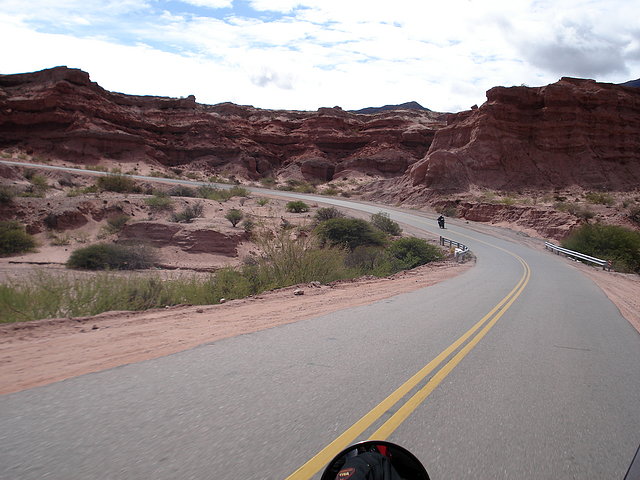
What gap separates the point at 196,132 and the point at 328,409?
76.5 metres

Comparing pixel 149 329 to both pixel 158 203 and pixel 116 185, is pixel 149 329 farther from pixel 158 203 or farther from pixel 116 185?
pixel 116 185

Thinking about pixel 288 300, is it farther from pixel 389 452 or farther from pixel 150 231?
pixel 150 231

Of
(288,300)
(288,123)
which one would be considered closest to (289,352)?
(288,300)

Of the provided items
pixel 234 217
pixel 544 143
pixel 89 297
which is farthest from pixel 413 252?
pixel 544 143

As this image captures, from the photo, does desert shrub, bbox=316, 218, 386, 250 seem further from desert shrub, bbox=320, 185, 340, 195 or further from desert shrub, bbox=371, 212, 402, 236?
desert shrub, bbox=320, 185, 340, 195

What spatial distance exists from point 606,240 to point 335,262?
22.9 meters

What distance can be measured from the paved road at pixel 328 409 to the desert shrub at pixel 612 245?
25795 mm

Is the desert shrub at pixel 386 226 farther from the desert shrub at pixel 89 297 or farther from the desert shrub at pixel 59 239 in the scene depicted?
the desert shrub at pixel 89 297

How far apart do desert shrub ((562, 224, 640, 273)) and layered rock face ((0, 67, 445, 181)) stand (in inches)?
1756

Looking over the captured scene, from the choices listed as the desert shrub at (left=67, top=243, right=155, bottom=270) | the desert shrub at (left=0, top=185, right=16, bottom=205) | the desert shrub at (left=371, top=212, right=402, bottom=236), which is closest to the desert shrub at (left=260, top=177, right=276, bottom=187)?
the desert shrub at (left=371, top=212, right=402, bottom=236)

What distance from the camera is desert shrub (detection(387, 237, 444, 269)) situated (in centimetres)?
2552

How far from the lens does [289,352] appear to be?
6219mm

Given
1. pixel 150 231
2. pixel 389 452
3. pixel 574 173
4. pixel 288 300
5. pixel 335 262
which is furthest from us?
pixel 574 173

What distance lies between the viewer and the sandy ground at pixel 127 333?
5.25m
